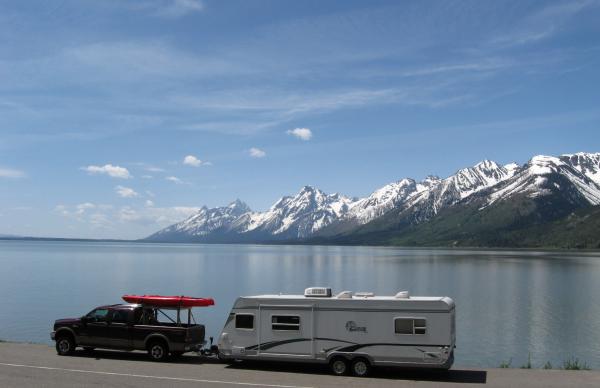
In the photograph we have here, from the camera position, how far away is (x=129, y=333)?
28.8m

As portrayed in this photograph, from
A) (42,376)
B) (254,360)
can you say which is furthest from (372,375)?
(42,376)

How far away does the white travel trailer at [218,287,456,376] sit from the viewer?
24875 millimetres

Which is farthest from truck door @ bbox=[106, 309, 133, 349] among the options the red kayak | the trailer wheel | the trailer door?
the trailer wheel

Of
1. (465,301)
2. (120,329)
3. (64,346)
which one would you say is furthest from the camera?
(465,301)

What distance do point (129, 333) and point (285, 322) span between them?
7.87 m

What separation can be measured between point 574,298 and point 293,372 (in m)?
71.3

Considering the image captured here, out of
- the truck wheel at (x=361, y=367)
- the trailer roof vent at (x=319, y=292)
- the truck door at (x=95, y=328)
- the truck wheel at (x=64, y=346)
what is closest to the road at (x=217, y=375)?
the truck wheel at (x=361, y=367)

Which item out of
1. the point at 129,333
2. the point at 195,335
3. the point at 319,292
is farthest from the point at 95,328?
the point at 319,292

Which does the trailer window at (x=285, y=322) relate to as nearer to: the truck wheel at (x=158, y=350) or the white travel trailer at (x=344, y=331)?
the white travel trailer at (x=344, y=331)

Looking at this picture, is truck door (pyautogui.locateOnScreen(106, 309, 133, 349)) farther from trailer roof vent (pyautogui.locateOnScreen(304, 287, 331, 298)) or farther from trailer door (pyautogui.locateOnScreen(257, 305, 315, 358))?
trailer roof vent (pyautogui.locateOnScreen(304, 287, 331, 298))

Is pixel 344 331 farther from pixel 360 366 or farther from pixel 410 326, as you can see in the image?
pixel 410 326

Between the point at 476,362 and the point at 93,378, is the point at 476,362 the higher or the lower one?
the lower one

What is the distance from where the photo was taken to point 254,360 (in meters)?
28.0

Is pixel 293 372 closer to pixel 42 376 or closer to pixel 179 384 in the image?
pixel 179 384
